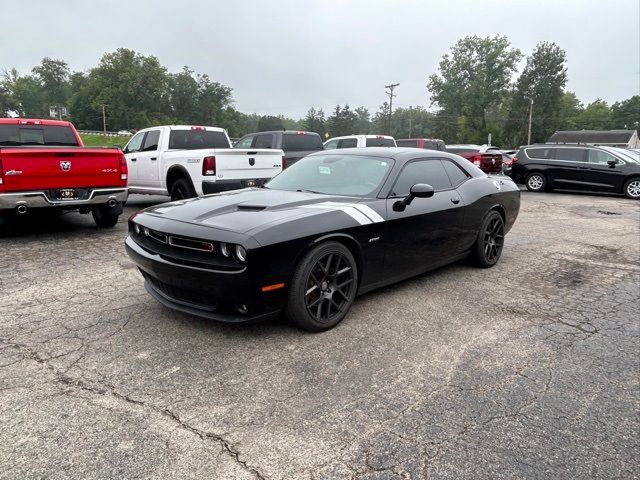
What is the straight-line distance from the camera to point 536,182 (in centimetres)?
1588

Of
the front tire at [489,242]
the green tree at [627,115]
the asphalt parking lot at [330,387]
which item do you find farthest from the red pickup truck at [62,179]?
the green tree at [627,115]

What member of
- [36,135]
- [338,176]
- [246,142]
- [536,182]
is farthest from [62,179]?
[536,182]

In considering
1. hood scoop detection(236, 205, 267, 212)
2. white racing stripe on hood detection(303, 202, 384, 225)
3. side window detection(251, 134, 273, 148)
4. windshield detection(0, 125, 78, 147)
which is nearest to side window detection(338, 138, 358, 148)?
side window detection(251, 134, 273, 148)

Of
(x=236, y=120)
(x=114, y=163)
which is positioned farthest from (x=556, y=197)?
(x=236, y=120)

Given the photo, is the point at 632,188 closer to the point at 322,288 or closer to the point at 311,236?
the point at 322,288

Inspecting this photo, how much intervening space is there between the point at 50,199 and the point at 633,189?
15.7 metres

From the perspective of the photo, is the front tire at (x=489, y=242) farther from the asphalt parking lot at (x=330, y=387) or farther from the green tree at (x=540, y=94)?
the green tree at (x=540, y=94)

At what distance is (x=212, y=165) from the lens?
802 cm

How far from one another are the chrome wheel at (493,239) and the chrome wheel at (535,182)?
11.5 meters

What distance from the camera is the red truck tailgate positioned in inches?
233

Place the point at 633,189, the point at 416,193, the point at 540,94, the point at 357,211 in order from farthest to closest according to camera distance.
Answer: the point at 540,94 → the point at 633,189 → the point at 416,193 → the point at 357,211

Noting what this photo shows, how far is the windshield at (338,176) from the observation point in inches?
169

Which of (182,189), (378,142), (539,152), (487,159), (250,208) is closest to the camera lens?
(250,208)

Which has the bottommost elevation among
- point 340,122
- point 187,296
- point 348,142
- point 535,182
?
point 187,296
